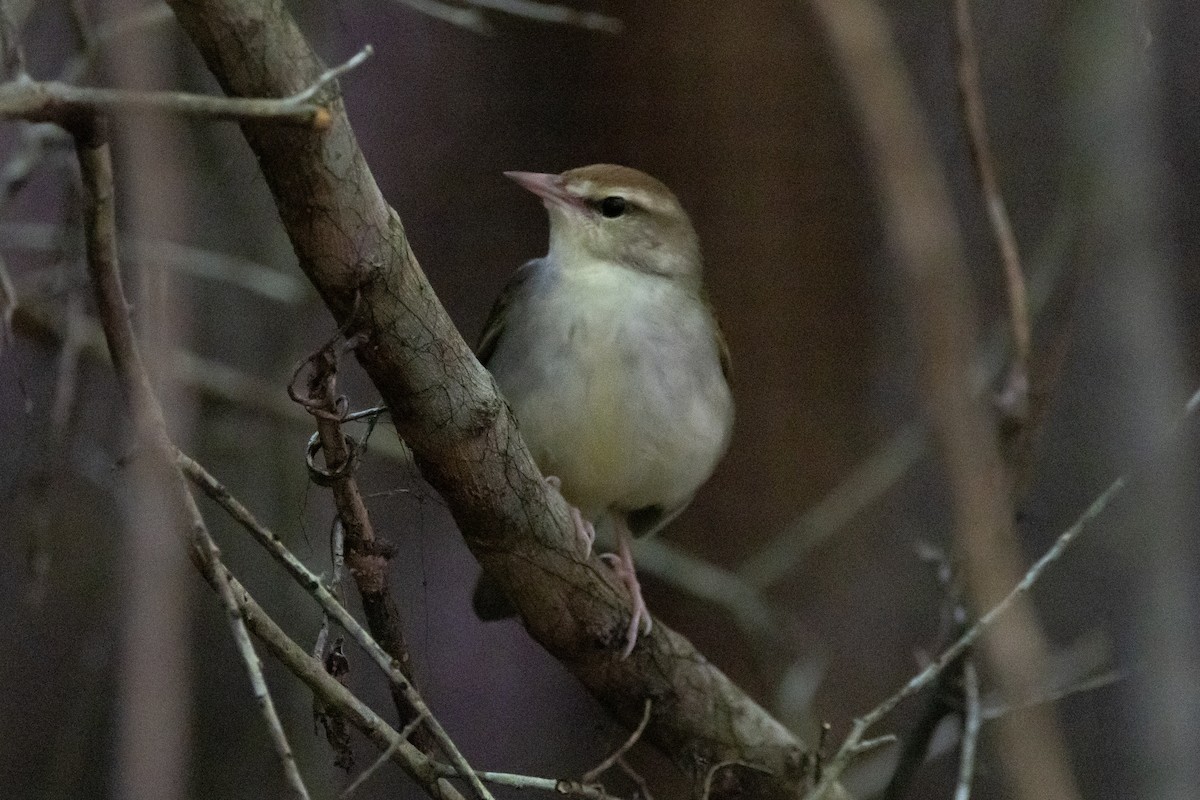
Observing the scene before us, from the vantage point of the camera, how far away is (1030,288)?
432 cm

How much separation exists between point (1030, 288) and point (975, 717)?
6.09 ft

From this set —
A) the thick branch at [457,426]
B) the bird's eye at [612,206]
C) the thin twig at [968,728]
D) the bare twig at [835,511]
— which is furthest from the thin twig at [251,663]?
the bare twig at [835,511]

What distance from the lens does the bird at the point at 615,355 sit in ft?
10.5

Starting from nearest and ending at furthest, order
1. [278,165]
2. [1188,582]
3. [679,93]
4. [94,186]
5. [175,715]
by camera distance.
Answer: [175,715], [94,186], [278,165], [1188,582], [679,93]

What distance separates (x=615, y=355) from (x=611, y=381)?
59 millimetres

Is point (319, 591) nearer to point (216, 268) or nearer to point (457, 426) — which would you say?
point (457, 426)

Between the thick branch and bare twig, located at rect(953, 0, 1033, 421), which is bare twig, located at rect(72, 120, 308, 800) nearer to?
the thick branch

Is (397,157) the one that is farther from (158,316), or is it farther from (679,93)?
(158,316)

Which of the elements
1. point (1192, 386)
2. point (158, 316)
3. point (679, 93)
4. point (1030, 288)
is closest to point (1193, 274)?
point (1192, 386)

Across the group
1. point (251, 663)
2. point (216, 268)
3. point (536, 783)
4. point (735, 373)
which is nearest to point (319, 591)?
point (251, 663)

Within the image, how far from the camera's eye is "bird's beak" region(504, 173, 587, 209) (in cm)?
345

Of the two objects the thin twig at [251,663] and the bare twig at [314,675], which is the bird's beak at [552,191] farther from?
the thin twig at [251,663]

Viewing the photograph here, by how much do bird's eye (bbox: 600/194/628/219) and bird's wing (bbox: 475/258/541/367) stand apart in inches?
8.0

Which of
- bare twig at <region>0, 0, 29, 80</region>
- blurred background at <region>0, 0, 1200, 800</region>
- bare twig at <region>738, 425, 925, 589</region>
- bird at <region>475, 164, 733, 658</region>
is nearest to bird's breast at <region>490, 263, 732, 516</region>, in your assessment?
bird at <region>475, 164, 733, 658</region>
